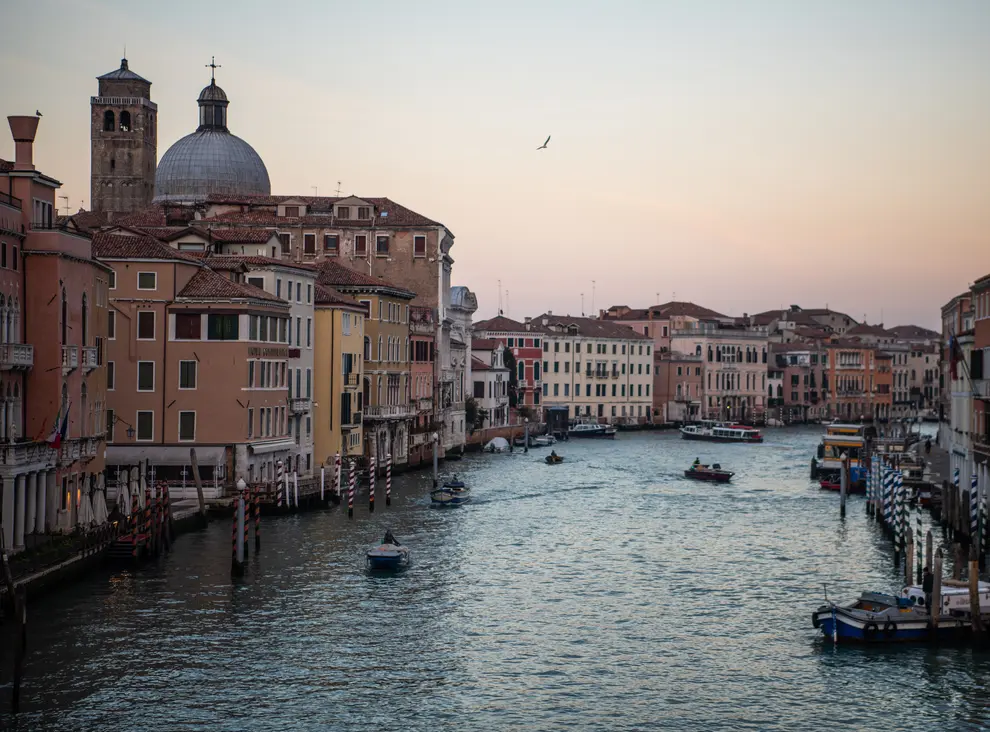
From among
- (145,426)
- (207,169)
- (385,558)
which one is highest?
(207,169)

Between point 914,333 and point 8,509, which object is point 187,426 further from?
point 914,333

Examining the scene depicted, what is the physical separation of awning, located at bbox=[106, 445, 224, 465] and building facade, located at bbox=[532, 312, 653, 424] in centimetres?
5993

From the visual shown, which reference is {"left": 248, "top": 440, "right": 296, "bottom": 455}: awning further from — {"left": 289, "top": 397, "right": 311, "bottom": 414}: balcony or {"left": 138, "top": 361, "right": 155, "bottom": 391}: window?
{"left": 138, "top": 361, "right": 155, "bottom": 391}: window

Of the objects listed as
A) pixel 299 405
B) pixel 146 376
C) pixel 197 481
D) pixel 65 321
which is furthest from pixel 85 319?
pixel 299 405

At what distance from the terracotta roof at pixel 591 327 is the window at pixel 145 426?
61485 millimetres

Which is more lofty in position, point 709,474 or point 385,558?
point 709,474

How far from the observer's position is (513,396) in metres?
92.9

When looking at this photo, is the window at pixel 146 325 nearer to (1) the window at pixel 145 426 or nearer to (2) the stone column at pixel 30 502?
(1) the window at pixel 145 426

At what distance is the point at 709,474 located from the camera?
6084 cm

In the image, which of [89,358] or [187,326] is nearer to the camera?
[89,358]

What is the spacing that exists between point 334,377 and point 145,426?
35.2ft

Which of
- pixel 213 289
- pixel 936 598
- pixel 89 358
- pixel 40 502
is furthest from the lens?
pixel 213 289

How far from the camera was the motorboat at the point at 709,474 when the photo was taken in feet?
199

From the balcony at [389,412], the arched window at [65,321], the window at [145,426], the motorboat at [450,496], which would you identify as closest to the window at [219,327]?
the window at [145,426]
